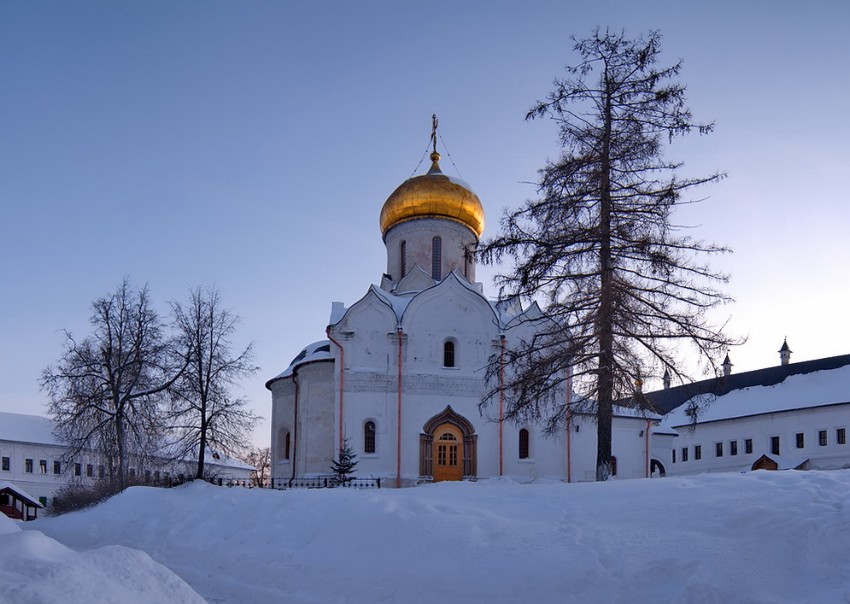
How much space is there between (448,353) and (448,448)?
9.75 ft

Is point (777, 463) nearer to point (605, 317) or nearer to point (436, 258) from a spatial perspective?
point (436, 258)

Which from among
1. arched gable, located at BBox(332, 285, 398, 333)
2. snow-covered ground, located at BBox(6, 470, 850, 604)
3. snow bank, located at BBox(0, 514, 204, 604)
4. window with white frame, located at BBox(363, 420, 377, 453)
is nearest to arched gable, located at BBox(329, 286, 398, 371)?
arched gable, located at BBox(332, 285, 398, 333)

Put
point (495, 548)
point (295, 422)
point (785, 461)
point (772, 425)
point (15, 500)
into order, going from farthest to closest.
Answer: point (772, 425) → point (785, 461) → point (15, 500) → point (295, 422) → point (495, 548)

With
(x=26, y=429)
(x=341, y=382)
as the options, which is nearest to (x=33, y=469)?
(x=26, y=429)

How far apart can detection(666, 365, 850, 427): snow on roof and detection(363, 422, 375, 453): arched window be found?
70.6ft

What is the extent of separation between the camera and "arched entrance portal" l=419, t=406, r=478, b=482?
22750 millimetres

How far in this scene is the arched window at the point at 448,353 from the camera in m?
23.8

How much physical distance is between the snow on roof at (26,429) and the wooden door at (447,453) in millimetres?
30306

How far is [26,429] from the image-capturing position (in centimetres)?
4484

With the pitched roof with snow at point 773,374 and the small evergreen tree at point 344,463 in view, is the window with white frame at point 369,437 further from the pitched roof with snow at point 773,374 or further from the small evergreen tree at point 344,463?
the pitched roof with snow at point 773,374

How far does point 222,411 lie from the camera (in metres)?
23.2

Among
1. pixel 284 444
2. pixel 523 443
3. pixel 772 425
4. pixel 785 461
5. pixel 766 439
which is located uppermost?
pixel 772 425

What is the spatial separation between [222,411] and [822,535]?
18686mm

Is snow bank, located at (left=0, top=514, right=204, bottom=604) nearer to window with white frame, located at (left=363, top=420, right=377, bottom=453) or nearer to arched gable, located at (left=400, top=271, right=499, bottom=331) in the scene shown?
Result: window with white frame, located at (left=363, top=420, right=377, bottom=453)
